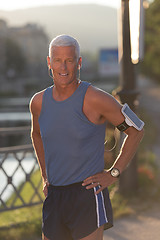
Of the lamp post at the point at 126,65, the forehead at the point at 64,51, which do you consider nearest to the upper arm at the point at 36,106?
the forehead at the point at 64,51

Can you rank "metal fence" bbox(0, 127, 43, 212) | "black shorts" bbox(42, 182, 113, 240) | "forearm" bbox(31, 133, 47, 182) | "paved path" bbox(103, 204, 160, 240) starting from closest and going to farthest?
"black shorts" bbox(42, 182, 113, 240), "forearm" bbox(31, 133, 47, 182), "paved path" bbox(103, 204, 160, 240), "metal fence" bbox(0, 127, 43, 212)

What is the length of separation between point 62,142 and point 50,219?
0.53 metres

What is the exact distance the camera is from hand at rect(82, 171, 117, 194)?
8.95ft

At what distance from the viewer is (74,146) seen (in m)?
2.67

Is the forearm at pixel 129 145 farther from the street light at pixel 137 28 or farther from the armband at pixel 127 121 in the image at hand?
the street light at pixel 137 28

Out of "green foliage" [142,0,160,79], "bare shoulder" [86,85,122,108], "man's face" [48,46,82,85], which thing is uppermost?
"man's face" [48,46,82,85]

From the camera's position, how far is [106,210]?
2816mm

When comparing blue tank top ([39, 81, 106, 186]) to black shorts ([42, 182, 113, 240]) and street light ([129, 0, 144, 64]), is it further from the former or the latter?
street light ([129, 0, 144, 64])

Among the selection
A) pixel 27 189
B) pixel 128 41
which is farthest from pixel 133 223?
pixel 27 189

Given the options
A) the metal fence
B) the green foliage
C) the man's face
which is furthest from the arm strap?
the green foliage

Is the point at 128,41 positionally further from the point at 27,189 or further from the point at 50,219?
the point at 27,189

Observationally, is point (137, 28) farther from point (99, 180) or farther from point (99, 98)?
point (99, 180)

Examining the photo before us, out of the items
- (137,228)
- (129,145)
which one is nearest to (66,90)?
(129,145)

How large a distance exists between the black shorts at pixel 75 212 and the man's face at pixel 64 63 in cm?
67
